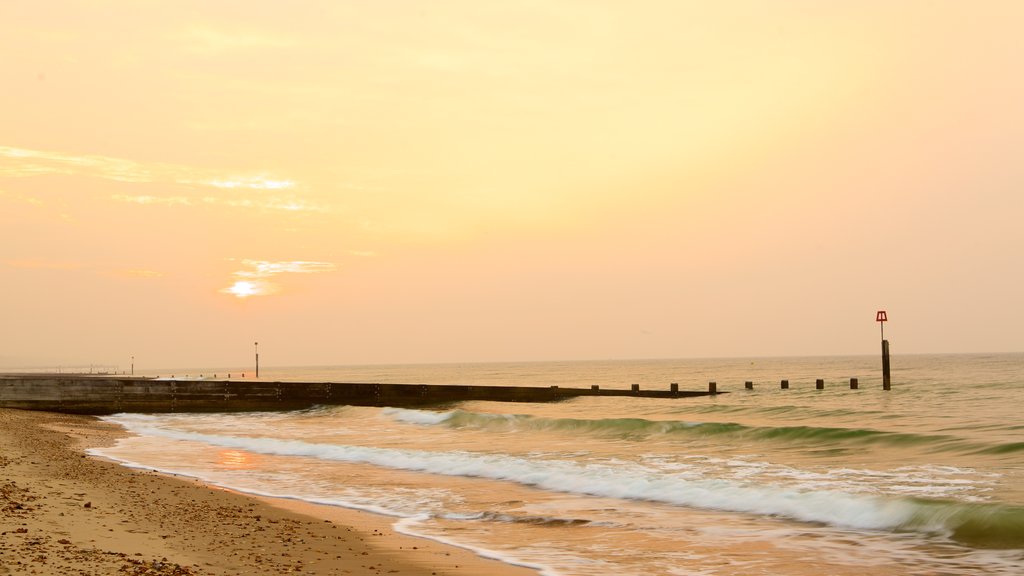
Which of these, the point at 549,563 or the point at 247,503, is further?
the point at 247,503

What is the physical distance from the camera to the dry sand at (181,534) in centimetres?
828

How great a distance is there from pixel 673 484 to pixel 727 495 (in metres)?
1.34

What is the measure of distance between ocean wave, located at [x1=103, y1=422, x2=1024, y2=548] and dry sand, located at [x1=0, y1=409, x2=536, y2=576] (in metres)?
5.18

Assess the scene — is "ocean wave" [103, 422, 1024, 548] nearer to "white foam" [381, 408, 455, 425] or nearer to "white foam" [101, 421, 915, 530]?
"white foam" [101, 421, 915, 530]

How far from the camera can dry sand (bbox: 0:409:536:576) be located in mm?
8281

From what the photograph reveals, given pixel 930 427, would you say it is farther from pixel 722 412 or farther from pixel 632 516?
pixel 632 516

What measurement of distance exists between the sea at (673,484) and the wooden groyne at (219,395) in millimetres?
10505

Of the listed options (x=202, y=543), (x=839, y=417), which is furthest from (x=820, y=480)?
(x=839, y=417)

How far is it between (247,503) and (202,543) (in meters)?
4.31

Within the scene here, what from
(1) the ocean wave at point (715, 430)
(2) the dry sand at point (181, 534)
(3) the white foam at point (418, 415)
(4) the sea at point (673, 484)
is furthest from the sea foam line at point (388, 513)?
(3) the white foam at point (418, 415)

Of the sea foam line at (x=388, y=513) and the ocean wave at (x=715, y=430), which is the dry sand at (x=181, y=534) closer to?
the sea foam line at (x=388, y=513)

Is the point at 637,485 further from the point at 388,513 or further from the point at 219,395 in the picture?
the point at 219,395

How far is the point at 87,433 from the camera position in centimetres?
3027

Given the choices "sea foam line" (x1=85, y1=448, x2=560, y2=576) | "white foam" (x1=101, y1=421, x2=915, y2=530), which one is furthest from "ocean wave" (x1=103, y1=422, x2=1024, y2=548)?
"sea foam line" (x1=85, y1=448, x2=560, y2=576)
